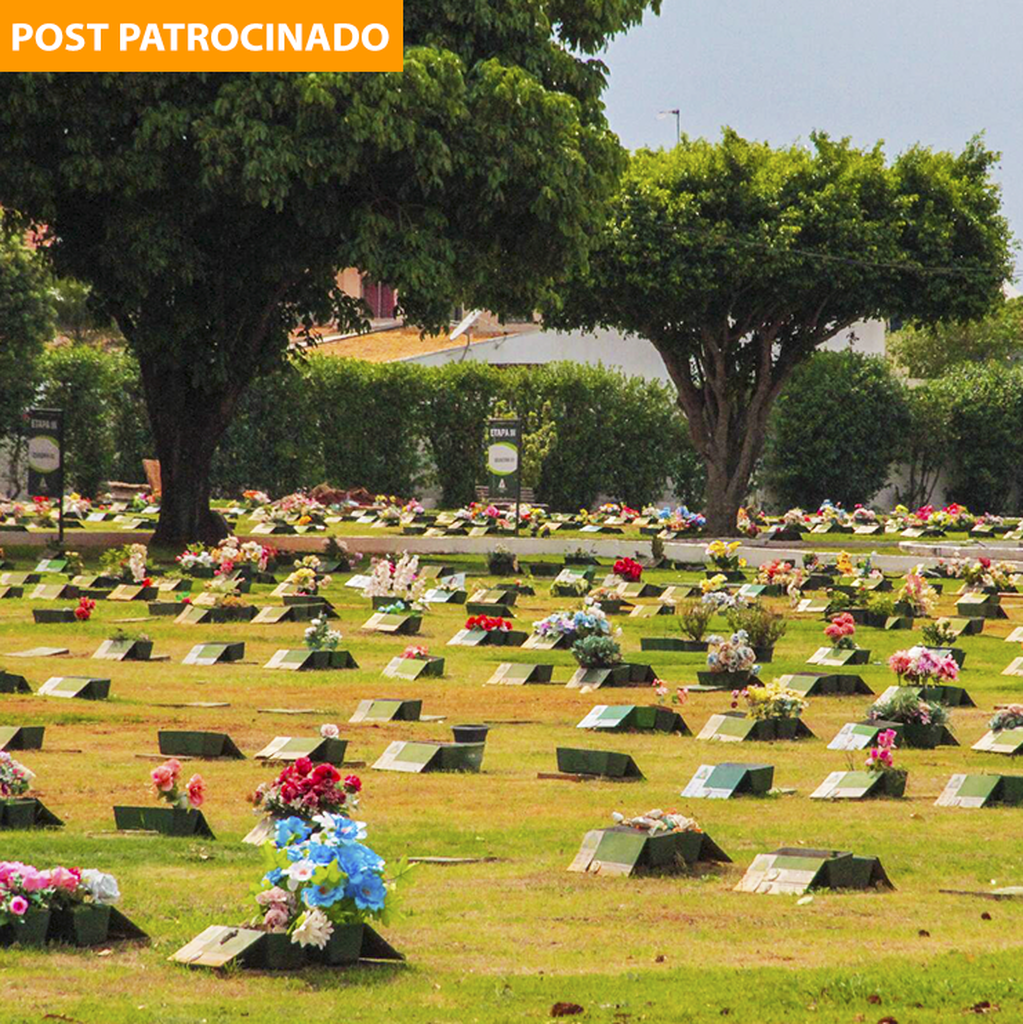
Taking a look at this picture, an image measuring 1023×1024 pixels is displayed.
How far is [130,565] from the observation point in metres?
26.4

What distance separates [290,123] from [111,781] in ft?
58.1

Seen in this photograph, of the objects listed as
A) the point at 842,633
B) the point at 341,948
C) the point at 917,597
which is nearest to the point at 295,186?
the point at 917,597

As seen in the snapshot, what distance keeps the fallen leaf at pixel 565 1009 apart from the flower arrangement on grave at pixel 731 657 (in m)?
10.9

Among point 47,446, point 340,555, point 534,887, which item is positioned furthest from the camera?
point 47,446

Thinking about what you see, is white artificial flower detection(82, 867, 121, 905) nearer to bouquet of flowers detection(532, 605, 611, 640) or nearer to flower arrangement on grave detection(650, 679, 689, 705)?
flower arrangement on grave detection(650, 679, 689, 705)

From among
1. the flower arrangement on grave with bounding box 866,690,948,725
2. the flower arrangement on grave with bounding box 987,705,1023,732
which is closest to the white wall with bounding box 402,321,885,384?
the flower arrangement on grave with bounding box 866,690,948,725

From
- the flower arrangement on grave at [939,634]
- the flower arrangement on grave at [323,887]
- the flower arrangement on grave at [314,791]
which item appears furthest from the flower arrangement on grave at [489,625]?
the flower arrangement on grave at [323,887]

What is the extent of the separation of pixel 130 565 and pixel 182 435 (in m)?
6.93

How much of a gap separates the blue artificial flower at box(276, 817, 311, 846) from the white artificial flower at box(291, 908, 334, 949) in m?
0.37

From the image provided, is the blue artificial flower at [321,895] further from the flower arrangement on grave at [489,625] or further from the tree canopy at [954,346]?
the tree canopy at [954,346]

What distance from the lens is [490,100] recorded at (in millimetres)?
29062

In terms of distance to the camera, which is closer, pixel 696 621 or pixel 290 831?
pixel 290 831

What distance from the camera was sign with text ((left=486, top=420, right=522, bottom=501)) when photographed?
125 ft

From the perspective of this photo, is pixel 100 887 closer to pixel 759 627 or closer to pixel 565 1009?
pixel 565 1009
